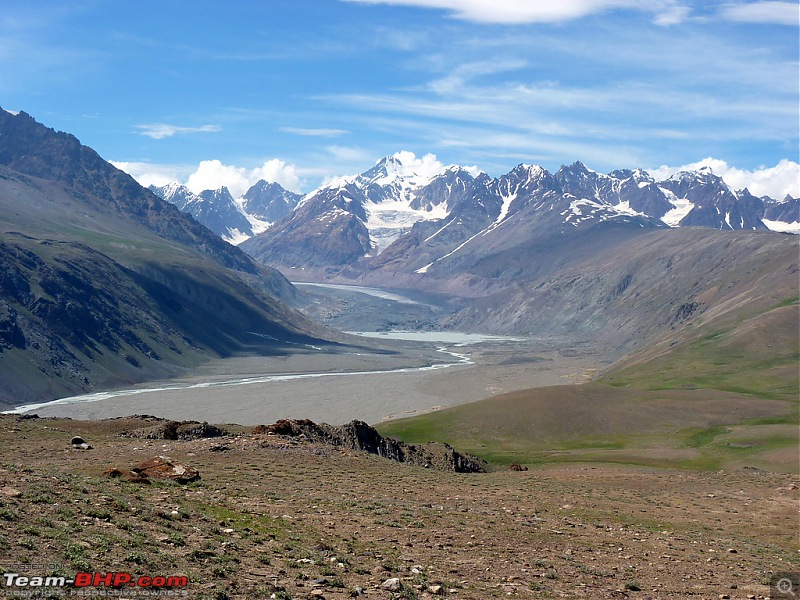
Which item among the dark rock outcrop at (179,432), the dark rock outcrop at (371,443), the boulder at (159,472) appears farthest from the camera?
the dark rock outcrop at (371,443)

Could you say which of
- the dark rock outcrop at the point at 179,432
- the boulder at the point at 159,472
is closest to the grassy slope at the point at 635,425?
the dark rock outcrop at the point at 179,432

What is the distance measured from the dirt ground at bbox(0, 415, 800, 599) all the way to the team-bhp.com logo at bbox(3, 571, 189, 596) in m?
0.28

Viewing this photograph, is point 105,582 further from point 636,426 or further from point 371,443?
point 636,426

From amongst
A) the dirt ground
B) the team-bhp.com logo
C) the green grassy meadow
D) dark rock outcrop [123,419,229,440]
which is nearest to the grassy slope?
the green grassy meadow

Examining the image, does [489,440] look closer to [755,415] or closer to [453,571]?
[755,415]

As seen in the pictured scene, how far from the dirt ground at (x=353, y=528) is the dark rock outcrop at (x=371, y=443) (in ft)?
15.2

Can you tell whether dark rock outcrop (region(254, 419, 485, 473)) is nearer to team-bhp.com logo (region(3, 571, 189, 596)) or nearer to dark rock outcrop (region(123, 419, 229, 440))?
dark rock outcrop (region(123, 419, 229, 440))

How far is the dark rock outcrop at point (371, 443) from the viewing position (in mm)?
57925

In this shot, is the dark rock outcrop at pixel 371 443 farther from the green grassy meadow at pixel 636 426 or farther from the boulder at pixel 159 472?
the boulder at pixel 159 472

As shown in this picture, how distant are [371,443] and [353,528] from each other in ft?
118

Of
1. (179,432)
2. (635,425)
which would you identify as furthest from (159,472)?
(635,425)

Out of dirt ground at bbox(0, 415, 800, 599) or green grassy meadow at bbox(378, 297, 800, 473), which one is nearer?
dirt ground at bbox(0, 415, 800, 599)

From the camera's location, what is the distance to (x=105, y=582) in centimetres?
2003

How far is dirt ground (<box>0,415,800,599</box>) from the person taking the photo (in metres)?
23.0
